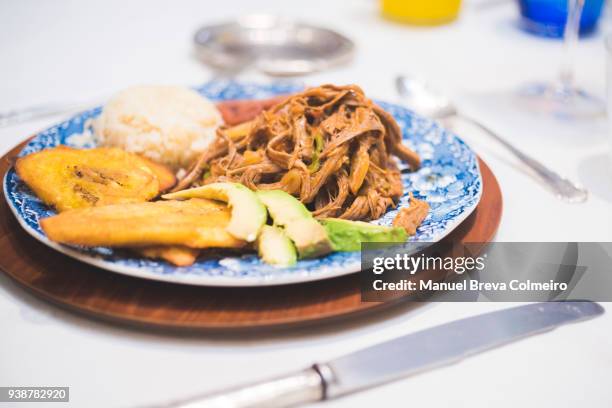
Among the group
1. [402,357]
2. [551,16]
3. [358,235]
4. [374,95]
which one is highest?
[358,235]

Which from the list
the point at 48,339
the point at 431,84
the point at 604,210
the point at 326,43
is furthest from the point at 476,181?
the point at 326,43

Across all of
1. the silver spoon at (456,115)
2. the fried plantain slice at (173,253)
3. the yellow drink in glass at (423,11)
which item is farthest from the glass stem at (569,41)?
the fried plantain slice at (173,253)

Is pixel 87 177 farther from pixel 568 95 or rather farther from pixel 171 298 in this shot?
pixel 568 95

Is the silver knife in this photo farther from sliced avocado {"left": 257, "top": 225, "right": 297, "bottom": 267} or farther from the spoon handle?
the spoon handle

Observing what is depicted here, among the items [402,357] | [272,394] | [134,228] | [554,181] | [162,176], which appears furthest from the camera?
[554,181]

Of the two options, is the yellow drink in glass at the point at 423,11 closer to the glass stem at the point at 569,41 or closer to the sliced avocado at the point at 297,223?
the glass stem at the point at 569,41

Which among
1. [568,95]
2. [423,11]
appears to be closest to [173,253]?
[568,95]
